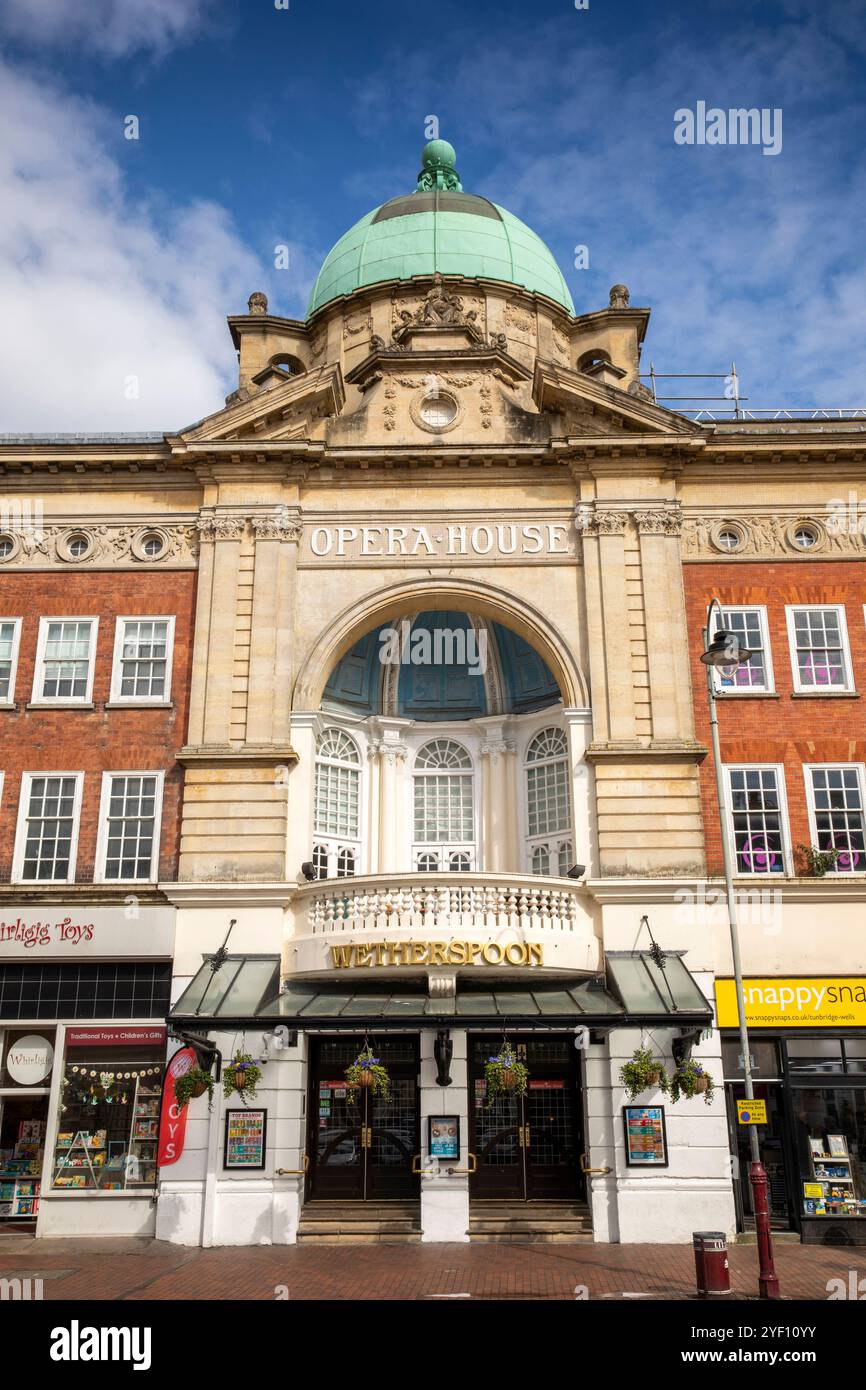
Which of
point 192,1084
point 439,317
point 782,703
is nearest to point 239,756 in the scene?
point 192,1084

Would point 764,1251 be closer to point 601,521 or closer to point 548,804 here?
point 548,804

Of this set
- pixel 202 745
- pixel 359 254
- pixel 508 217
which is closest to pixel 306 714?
pixel 202 745

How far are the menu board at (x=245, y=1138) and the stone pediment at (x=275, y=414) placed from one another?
48.1 ft

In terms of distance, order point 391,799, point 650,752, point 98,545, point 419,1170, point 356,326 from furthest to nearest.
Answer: point 356,326 < point 391,799 < point 98,545 < point 650,752 < point 419,1170

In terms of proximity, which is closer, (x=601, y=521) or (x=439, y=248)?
(x=601, y=521)

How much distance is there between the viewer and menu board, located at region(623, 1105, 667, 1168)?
69.1 ft

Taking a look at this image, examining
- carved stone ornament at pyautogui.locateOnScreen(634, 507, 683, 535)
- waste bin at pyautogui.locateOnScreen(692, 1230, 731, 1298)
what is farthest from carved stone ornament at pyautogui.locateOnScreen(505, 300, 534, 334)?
waste bin at pyautogui.locateOnScreen(692, 1230, 731, 1298)

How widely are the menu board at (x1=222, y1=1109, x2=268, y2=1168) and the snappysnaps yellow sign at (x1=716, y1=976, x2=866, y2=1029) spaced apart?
9.18 m

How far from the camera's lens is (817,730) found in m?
24.4

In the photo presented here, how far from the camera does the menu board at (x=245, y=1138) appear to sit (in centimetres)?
2136

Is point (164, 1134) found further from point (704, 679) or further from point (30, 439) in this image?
point (30, 439)

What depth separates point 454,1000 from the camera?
21688mm

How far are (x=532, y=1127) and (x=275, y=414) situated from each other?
54.7 ft

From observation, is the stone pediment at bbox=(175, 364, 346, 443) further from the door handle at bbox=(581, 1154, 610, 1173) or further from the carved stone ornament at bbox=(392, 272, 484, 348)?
the door handle at bbox=(581, 1154, 610, 1173)
